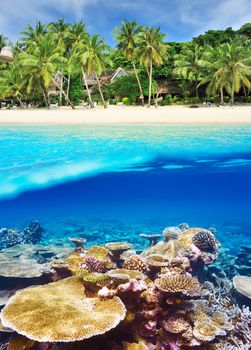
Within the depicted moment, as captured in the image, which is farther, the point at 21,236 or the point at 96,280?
the point at 21,236

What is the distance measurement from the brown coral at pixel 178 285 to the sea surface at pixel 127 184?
12.5 feet

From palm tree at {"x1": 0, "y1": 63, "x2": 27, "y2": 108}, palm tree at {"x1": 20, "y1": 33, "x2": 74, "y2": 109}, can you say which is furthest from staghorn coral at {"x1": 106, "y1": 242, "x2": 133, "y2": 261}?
palm tree at {"x1": 0, "y1": 63, "x2": 27, "y2": 108}

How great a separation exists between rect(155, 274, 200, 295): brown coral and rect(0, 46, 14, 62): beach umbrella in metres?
60.6

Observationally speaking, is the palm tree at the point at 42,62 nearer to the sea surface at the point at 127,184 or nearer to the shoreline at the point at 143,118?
the shoreline at the point at 143,118

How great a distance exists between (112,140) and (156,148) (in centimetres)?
271

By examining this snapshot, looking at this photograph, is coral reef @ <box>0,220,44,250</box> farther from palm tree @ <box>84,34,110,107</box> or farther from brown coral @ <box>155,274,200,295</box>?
palm tree @ <box>84,34,110,107</box>

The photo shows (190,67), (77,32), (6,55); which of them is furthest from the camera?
(6,55)

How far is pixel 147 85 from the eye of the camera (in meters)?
47.0

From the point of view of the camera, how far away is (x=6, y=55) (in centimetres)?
5922

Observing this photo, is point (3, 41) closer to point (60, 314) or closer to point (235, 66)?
point (235, 66)

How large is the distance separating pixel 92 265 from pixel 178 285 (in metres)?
1.43

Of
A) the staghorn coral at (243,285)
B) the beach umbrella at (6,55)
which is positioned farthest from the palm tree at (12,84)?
the staghorn coral at (243,285)

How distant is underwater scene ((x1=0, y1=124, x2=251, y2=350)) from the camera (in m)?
4.39

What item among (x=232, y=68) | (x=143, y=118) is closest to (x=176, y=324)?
(x=143, y=118)
